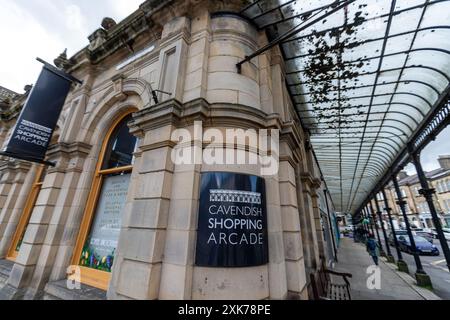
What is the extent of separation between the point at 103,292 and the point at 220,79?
5.05 m

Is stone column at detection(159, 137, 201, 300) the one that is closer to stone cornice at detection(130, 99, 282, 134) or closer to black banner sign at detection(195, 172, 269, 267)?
black banner sign at detection(195, 172, 269, 267)

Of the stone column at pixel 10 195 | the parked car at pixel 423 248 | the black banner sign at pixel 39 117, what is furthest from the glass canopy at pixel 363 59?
the parked car at pixel 423 248

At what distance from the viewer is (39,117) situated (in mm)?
5336

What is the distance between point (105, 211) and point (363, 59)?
813cm

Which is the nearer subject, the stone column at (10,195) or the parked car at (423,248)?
the stone column at (10,195)

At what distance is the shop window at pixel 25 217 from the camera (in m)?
6.53

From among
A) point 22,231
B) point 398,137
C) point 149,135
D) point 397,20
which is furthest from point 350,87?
point 22,231

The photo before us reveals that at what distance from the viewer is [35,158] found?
16.6 feet

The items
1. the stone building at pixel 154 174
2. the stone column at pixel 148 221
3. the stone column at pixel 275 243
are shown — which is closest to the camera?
the stone column at pixel 148 221

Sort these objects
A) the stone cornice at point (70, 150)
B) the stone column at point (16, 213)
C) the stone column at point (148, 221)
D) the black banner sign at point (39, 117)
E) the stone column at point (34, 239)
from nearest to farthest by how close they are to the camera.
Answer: the stone column at point (148, 221)
the stone column at point (34, 239)
the black banner sign at point (39, 117)
the stone cornice at point (70, 150)
the stone column at point (16, 213)

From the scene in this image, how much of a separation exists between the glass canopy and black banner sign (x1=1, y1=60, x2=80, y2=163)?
6084 millimetres

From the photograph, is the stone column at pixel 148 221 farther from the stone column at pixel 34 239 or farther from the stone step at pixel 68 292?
the stone column at pixel 34 239

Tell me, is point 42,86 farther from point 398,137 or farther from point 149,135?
point 398,137

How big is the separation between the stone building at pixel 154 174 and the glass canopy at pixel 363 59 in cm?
79
